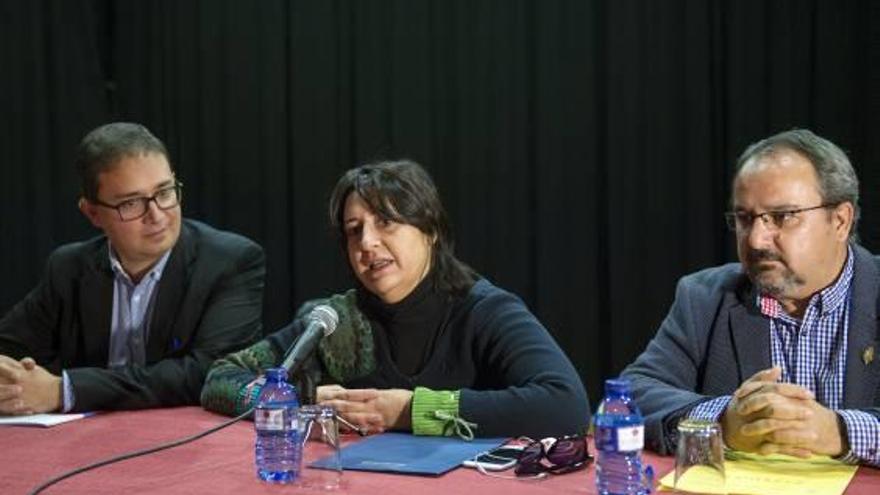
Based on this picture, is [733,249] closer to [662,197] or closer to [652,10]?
[662,197]

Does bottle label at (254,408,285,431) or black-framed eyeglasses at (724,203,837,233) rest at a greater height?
black-framed eyeglasses at (724,203,837,233)

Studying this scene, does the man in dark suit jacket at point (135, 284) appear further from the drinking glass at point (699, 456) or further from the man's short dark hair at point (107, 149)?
the drinking glass at point (699, 456)

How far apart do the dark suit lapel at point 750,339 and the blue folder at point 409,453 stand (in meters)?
0.61

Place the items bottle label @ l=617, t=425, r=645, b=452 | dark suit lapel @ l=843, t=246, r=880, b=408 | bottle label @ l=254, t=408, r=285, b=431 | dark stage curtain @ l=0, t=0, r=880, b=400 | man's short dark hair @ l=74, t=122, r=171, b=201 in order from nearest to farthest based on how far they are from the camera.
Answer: bottle label @ l=617, t=425, r=645, b=452
bottle label @ l=254, t=408, r=285, b=431
dark suit lapel @ l=843, t=246, r=880, b=408
man's short dark hair @ l=74, t=122, r=171, b=201
dark stage curtain @ l=0, t=0, r=880, b=400

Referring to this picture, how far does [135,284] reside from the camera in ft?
10.7

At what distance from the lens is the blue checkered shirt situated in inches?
93.0

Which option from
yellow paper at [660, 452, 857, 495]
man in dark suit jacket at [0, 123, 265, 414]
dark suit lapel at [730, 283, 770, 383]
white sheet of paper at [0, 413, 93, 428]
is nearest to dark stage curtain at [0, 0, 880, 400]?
man in dark suit jacket at [0, 123, 265, 414]

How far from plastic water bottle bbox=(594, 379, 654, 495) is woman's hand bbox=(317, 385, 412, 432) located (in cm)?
65

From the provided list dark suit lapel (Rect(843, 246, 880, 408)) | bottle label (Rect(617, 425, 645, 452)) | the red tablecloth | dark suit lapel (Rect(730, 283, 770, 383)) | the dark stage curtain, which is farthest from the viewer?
the dark stage curtain

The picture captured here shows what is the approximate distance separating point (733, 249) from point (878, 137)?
2.33 feet

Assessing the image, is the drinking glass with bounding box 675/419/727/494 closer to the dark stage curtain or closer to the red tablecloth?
the red tablecloth

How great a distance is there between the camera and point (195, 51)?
523 cm

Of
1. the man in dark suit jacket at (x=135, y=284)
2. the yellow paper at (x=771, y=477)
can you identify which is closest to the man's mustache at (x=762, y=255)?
the yellow paper at (x=771, y=477)

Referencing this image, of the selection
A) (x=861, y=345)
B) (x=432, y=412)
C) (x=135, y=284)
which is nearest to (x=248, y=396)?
(x=432, y=412)
